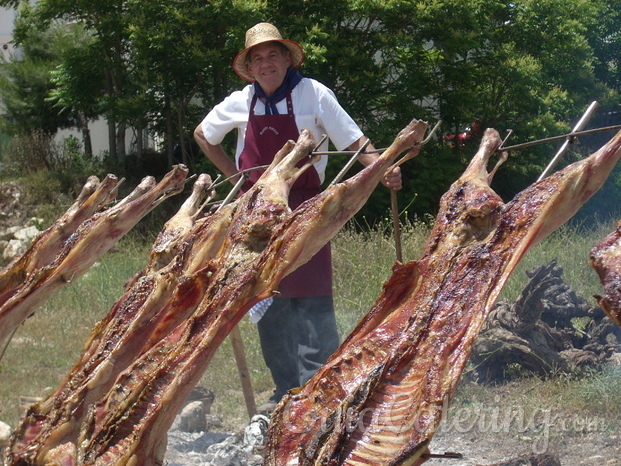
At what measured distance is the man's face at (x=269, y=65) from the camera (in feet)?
12.5

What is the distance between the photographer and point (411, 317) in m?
1.98

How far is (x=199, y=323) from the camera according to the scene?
7.35 ft

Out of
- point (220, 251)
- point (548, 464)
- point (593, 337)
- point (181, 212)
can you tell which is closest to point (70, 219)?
point (181, 212)

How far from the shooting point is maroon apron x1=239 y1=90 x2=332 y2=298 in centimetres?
377

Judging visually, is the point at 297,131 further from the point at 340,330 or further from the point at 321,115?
the point at 340,330

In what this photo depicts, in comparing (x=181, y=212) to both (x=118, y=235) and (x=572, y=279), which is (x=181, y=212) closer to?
(x=118, y=235)

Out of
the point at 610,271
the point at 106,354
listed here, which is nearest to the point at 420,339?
the point at 610,271

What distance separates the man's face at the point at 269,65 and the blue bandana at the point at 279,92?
0.08 ft

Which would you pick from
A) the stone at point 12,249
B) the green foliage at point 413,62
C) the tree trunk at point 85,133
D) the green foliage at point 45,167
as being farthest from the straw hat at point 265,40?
the tree trunk at point 85,133

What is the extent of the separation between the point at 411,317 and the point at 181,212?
1470mm

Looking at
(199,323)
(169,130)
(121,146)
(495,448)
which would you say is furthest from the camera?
(121,146)

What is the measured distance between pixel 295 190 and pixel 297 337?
2.61 feet

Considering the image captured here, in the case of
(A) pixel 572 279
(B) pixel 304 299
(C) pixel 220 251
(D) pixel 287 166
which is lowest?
(A) pixel 572 279

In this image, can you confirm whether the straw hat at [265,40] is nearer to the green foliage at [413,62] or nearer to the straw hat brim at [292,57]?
the straw hat brim at [292,57]
